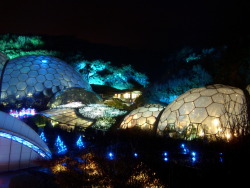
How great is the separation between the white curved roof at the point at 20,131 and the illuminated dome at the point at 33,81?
8.45 m

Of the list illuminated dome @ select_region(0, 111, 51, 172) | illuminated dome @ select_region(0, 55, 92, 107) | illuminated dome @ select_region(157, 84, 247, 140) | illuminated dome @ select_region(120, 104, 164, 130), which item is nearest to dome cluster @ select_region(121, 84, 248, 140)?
illuminated dome @ select_region(157, 84, 247, 140)

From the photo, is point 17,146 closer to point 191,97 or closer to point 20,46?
point 191,97

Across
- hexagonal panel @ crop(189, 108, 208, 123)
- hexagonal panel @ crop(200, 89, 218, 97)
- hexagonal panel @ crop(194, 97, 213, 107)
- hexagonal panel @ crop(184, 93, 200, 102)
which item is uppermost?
hexagonal panel @ crop(200, 89, 218, 97)

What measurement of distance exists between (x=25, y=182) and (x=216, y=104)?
571cm

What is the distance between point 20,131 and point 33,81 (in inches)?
388

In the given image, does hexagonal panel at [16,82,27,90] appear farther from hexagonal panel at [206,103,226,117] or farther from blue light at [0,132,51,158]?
hexagonal panel at [206,103,226,117]

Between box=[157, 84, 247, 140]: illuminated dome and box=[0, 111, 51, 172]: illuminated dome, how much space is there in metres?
3.61

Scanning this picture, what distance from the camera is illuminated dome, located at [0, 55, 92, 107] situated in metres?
13.9

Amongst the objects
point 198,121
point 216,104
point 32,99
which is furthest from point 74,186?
point 32,99

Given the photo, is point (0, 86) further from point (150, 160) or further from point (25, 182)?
point (150, 160)

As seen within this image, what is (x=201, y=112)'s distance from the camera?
7.01 m

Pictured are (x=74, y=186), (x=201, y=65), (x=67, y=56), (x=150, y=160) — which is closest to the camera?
(x=74, y=186)

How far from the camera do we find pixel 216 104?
7.02 metres

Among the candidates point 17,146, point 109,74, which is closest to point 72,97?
point 17,146
